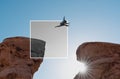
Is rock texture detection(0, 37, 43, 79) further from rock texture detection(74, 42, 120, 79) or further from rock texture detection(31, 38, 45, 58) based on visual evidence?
rock texture detection(74, 42, 120, 79)

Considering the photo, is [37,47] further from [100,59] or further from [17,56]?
[100,59]

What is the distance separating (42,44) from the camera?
43750mm

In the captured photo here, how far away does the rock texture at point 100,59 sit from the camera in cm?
3691

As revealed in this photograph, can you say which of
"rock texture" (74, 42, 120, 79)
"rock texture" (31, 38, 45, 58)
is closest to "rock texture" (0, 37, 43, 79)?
"rock texture" (31, 38, 45, 58)

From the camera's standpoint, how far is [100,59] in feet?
126

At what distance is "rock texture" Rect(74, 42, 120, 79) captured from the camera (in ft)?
121

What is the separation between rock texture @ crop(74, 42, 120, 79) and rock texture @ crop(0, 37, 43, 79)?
5335mm

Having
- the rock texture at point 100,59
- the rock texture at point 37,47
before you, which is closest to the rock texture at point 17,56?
the rock texture at point 37,47

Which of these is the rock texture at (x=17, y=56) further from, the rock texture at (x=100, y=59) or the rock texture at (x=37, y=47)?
the rock texture at (x=100, y=59)

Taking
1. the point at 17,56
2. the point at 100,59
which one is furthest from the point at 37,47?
the point at 100,59

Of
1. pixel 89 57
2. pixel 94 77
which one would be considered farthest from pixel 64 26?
pixel 94 77

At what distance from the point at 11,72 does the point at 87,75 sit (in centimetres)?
816

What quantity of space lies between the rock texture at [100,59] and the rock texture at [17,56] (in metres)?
5.34

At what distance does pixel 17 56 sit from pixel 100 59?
9543 mm
